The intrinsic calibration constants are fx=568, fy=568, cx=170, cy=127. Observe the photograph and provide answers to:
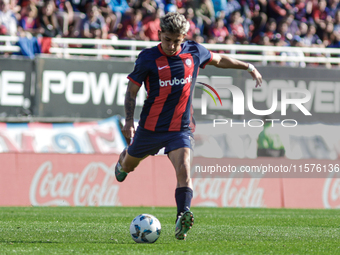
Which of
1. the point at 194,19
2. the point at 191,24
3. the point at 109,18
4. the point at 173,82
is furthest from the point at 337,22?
the point at 173,82

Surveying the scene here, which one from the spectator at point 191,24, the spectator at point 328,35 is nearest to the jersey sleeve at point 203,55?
the spectator at point 191,24

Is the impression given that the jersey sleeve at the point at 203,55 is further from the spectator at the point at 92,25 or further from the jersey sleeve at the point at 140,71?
the spectator at the point at 92,25

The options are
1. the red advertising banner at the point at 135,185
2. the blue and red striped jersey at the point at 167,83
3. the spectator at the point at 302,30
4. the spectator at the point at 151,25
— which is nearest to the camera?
the blue and red striped jersey at the point at 167,83

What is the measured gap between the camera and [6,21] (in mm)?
14852

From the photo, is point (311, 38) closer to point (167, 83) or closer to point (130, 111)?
point (167, 83)

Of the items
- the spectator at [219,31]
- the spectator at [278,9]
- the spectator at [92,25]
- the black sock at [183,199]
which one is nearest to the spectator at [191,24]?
the spectator at [219,31]

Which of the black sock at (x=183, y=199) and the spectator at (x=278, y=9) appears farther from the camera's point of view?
the spectator at (x=278, y=9)

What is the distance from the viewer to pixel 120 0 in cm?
1656

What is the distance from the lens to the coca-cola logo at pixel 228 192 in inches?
546

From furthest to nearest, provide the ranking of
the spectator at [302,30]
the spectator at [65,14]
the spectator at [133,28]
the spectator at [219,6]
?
1. the spectator at [302,30]
2. the spectator at [219,6]
3. the spectator at [133,28]
4. the spectator at [65,14]

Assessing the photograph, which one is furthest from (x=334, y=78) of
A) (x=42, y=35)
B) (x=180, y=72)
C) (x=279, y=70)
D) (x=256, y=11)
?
(x=180, y=72)

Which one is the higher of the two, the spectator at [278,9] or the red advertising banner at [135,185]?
the spectator at [278,9]

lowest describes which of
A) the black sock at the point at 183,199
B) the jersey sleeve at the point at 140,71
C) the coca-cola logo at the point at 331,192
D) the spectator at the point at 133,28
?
the coca-cola logo at the point at 331,192

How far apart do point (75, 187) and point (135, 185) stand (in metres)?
1.41
